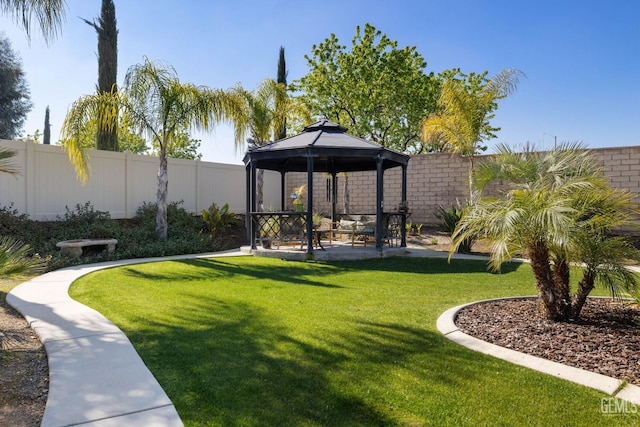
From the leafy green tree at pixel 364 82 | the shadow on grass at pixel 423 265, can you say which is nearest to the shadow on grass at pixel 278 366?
the shadow on grass at pixel 423 265

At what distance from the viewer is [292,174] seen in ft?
59.9

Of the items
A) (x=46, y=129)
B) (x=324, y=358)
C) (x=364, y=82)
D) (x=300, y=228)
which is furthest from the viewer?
(x=46, y=129)

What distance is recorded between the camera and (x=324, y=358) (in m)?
3.43

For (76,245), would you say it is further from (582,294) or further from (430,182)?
(430,182)

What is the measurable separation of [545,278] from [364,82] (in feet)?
50.3

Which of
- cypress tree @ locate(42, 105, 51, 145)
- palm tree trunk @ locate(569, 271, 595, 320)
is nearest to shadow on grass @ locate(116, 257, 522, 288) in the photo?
palm tree trunk @ locate(569, 271, 595, 320)

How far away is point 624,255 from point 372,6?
418 inches

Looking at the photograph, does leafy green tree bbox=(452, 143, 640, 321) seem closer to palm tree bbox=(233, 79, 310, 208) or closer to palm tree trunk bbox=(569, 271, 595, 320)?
palm tree trunk bbox=(569, 271, 595, 320)

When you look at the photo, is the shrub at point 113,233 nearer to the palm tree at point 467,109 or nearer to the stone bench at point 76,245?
the stone bench at point 76,245

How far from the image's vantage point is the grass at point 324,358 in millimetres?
2570

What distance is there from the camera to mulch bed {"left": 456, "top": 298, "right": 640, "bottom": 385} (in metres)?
3.37

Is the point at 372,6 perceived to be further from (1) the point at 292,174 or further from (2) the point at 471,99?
(1) the point at 292,174

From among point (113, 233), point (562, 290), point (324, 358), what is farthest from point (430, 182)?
point (324, 358)

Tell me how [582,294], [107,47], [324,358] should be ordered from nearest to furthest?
[324,358] < [582,294] < [107,47]
